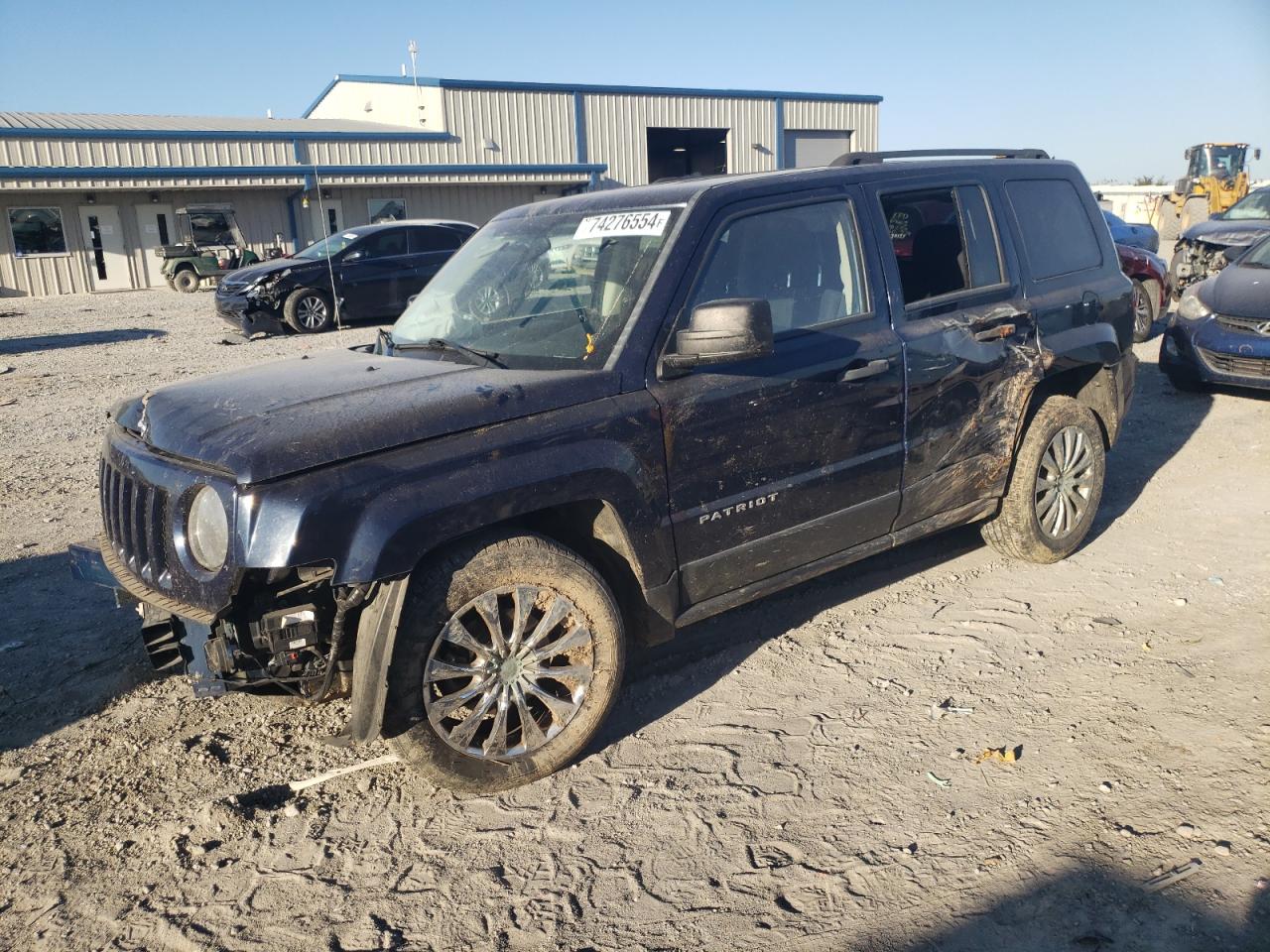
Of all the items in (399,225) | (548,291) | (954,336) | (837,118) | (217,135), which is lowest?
(954,336)

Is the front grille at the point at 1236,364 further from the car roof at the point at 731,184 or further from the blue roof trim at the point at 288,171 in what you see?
the blue roof trim at the point at 288,171

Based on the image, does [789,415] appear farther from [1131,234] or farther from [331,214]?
[331,214]

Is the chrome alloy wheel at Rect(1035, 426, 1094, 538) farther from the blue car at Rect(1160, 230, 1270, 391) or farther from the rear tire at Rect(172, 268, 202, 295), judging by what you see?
the rear tire at Rect(172, 268, 202, 295)

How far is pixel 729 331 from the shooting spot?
335 cm

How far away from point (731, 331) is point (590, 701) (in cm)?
139

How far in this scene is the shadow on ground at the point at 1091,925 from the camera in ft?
8.47

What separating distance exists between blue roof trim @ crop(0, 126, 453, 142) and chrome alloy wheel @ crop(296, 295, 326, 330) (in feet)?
54.1

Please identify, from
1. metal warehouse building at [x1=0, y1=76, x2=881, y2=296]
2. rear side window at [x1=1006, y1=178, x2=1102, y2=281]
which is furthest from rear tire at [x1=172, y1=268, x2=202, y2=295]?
rear side window at [x1=1006, y1=178, x2=1102, y2=281]

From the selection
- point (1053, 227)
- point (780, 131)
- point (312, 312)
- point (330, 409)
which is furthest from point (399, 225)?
point (780, 131)

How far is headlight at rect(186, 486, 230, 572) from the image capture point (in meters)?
2.98

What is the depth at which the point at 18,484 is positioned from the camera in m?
7.18

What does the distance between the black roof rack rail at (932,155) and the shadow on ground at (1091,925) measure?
10.5 feet

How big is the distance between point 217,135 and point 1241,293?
27.8 m

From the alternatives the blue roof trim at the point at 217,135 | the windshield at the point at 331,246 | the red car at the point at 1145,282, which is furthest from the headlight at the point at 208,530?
the blue roof trim at the point at 217,135
